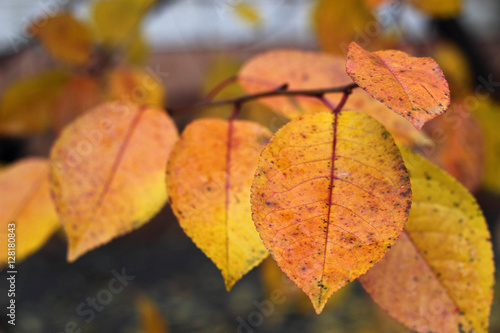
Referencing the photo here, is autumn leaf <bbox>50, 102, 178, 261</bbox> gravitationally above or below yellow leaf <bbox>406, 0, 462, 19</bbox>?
above

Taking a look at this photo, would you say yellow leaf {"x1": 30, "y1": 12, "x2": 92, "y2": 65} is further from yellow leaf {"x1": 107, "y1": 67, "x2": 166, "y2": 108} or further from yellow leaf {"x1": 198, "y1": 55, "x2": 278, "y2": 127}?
yellow leaf {"x1": 198, "y1": 55, "x2": 278, "y2": 127}

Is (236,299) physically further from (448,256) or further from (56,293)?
(448,256)

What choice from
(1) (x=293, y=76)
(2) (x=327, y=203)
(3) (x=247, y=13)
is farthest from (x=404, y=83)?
(3) (x=247, y=13)

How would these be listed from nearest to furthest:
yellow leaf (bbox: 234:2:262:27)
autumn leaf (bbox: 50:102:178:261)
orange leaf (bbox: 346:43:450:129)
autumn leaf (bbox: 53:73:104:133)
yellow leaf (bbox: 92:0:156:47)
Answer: orange leaf (bbox: 346:43:450:129), autumn leaf (bbox: 50:102:178:261), autumn leaf (bbox: 53:73:104:133), yellow leaf (bbox: 92:0:156:47), yellow leaf (bbox: 234:2:262:27)

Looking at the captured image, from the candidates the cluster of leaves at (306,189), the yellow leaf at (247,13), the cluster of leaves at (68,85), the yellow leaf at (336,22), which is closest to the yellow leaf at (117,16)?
the cluster of leaves at (68,85)

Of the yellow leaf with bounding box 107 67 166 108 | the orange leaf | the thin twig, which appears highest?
the orange leaf

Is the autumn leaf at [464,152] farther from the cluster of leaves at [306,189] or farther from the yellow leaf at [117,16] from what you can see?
the yellow leaf at [117,16]

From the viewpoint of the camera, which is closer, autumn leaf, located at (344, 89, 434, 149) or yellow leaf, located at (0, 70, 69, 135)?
autumn leaf, located at (344, 89, 434, 149)

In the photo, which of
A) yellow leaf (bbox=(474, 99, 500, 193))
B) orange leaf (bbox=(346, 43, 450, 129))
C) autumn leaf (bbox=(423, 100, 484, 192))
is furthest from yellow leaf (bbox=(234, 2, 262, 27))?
orange leaf (bbox=(346, 43, 450, 129))
